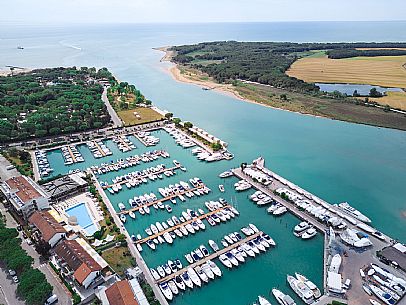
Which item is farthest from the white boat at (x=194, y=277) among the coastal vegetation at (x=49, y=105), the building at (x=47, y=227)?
the coastal vegetation at (x=49, y=105)

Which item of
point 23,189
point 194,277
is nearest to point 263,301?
point 194,277

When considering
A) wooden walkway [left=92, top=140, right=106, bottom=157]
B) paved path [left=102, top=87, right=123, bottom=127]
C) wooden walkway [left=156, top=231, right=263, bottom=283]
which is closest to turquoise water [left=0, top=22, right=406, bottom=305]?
wooden walkway [left=92, top=140, right=106, bottom=157]

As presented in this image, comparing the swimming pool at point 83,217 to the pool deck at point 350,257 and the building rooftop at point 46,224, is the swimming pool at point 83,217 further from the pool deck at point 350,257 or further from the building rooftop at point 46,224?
the pool deck at point 350,257

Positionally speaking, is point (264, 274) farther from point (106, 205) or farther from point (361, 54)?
point (361, 54)

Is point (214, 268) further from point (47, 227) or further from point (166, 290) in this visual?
point (47, 227)

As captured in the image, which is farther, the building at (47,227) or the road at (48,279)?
the building at (47,227)

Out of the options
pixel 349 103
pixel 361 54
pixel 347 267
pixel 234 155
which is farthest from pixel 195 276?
pixel 361 54
